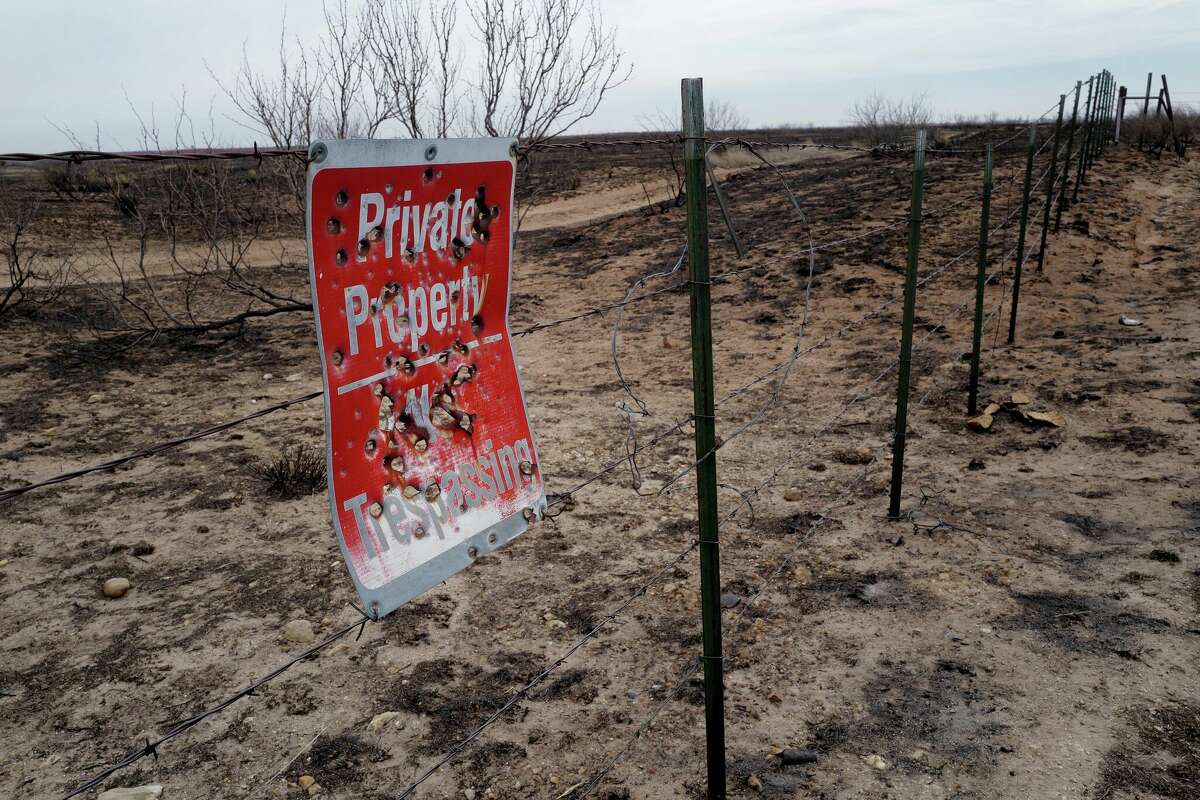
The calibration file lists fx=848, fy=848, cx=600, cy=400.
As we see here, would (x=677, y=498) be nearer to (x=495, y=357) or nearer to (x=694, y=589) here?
(x=694, y=589)

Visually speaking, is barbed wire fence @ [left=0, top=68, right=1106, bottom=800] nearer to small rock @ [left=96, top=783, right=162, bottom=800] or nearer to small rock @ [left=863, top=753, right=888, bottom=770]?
small rock @ [left=96, top=783, right=162, bottom=800]

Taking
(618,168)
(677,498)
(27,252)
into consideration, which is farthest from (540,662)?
(618,168)

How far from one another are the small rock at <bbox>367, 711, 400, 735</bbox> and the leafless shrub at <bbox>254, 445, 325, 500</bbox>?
2.50 metres

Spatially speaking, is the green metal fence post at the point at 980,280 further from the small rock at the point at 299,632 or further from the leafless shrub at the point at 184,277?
the leafless shrub at the point at 184,277

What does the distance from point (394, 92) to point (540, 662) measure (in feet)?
37.4

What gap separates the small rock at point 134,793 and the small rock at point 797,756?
6.73 feet

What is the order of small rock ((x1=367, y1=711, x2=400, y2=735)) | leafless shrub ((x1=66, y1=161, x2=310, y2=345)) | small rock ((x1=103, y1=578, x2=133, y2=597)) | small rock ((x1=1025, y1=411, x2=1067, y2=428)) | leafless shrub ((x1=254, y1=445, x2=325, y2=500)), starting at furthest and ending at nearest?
leafless shrub ((x1=66, y1=161, x2=310, y2=345)) < small rock ((x1=1025, y1=411, x2=1067, y2=428)) < leafless shrub ((x1=254, y1=445, x2=325, y2=500)) < small rock ((x1=103, y1=578, x2=133, y2=597)) < small rock ((x1=367, y1=711, x2=400, y2=735))

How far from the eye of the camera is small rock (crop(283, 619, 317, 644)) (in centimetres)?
372

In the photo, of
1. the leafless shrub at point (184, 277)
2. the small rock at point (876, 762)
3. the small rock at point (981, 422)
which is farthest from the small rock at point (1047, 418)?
the leafless shrub at point (184, 277)

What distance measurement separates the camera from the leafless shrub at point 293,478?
17.5 ft

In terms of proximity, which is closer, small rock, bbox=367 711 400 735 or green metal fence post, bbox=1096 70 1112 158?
small rock, bbox=367 711 400 735

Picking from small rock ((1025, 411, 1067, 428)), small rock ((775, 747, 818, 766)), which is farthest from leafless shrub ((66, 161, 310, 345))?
small rock ((775, 747, 818, 766))

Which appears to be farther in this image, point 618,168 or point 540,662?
point 618,168

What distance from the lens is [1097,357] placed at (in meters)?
6.73
